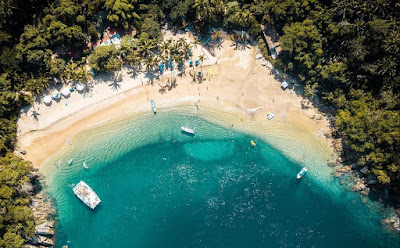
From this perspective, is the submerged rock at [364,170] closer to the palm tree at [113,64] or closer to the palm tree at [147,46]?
the palm tree at [147,46]

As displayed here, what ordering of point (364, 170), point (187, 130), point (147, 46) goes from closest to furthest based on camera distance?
point (364, 170) → point (147, 46) → point (187, 130)

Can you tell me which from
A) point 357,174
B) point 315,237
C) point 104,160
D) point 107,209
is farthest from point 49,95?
point 357,174

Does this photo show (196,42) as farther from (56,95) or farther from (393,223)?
(393,223)

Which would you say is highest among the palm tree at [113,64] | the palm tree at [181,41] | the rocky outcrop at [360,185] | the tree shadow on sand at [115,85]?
the palm tree at [181,41]

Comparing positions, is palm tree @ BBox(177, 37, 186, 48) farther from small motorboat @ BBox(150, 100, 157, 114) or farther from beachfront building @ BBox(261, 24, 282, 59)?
beachfront building @ BBox(261, 24, 282, 59)

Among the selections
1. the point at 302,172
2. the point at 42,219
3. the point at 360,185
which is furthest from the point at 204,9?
the point at 42,219

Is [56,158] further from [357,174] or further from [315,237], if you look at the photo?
[357,174]

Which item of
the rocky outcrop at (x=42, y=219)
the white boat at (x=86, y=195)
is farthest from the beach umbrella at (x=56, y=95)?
Answer: the white boat at (x=86, y=195)
